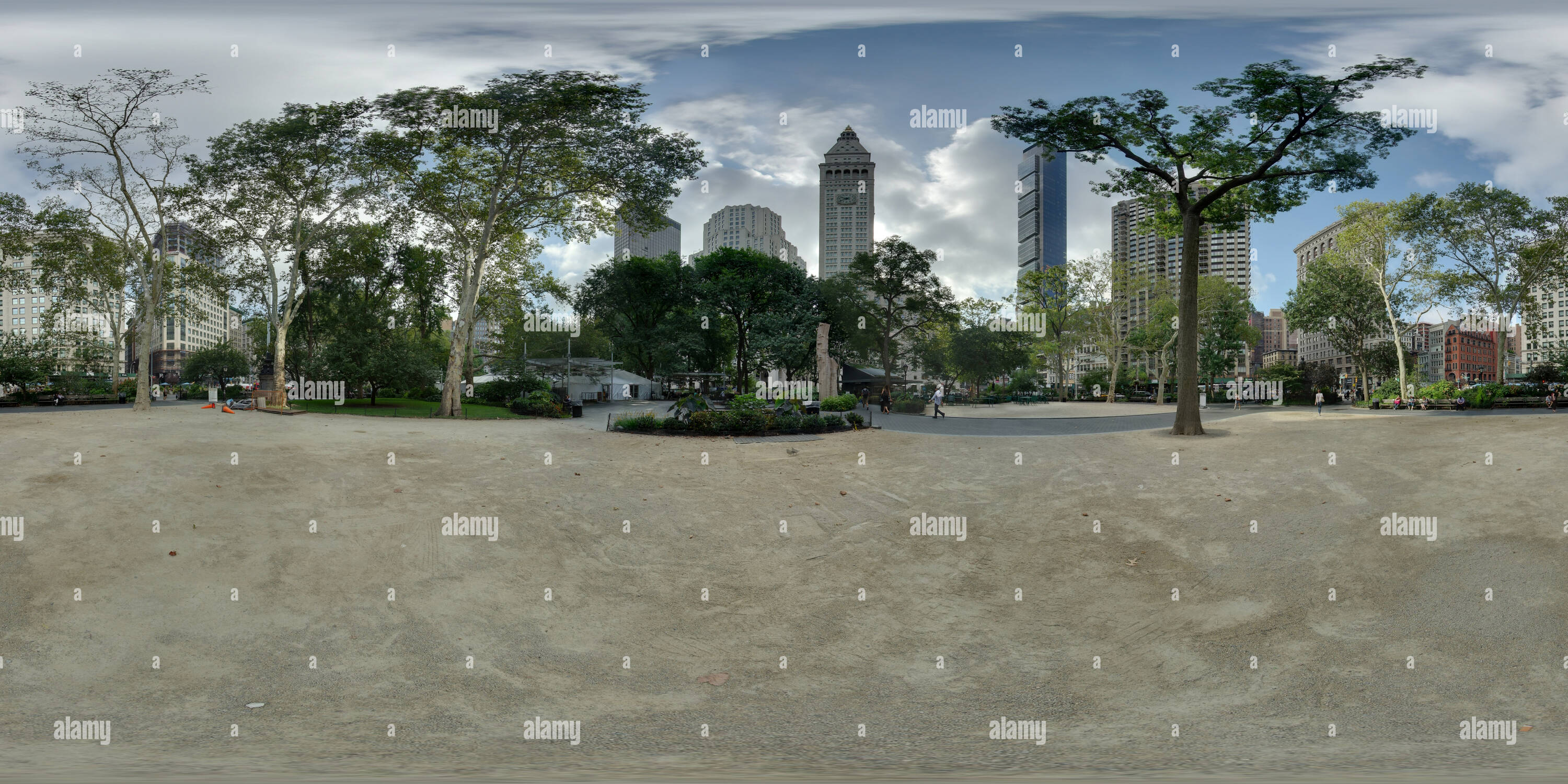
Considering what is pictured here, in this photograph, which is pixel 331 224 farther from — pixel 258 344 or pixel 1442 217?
pixel 1442 217

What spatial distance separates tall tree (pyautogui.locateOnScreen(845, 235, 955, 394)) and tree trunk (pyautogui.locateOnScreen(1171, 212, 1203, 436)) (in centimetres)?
2484

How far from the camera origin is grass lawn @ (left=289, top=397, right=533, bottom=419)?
25.0 meters

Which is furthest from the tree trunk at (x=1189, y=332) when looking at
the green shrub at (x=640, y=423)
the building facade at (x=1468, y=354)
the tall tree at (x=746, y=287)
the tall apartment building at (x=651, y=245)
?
the building facade at (x=1468, y=354)

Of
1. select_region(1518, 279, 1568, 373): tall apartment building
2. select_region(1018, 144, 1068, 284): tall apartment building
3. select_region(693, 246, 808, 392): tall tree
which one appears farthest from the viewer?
select_region(1018, 144, 1068, 284): tall apartment building

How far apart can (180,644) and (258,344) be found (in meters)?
52.3

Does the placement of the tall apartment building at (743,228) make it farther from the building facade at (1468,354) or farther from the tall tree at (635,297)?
the building facade at (1468,354)

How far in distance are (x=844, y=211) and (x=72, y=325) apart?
51.6m

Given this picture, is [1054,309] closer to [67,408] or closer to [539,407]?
[539,407]

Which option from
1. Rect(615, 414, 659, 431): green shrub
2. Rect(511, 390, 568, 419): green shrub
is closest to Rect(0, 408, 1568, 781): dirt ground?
Rect(615, 414, 659, 431): green shrub

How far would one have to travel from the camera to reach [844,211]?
58.0m

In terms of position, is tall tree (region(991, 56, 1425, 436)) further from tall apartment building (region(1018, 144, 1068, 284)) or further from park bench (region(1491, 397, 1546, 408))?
tall apartment building (region(1018, 144, 1068, 284))

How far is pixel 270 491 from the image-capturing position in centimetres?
984

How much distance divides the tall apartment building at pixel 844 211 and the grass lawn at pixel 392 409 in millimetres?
23608

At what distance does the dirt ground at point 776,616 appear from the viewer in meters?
5.02
